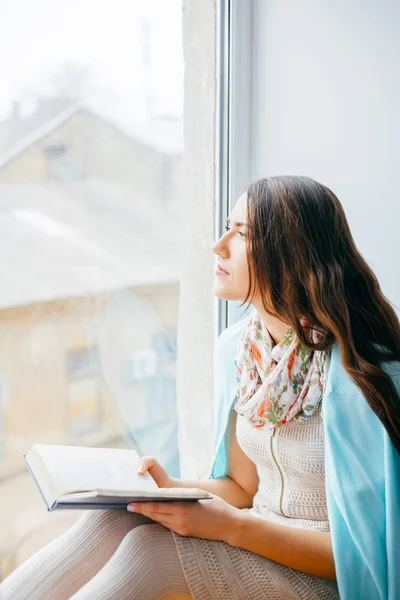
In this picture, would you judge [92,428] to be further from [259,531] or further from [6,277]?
[259,531]

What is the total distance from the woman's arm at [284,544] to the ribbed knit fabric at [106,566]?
0.12 metres

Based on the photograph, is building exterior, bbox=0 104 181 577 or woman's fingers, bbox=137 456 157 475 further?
building exterior, bbox=0 104 181 577

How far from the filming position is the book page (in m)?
1.04

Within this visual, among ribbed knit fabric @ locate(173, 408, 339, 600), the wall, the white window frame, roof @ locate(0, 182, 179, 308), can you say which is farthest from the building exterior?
ribbed knit fabric @ locate(173, 408, 339, 600)

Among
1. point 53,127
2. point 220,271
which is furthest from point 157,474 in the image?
point 53,127

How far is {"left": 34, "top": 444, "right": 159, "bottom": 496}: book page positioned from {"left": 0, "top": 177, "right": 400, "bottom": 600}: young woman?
0.04 meters

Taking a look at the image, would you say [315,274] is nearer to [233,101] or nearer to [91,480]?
[91,480]

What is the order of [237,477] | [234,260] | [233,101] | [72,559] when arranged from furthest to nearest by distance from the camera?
1. [233,101]
2. [237,477]
3. [234,260]
4. [72,559]

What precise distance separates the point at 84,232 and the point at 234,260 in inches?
16.2

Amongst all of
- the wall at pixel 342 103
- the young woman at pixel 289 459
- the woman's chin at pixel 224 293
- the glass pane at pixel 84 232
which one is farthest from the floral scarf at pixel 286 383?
the glass pane at pixel 84 232

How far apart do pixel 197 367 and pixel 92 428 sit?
0.30m

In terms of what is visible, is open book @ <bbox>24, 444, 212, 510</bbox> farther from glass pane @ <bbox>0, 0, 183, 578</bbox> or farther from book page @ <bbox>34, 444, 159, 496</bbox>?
glass pane @ <bbox>0, 0, 183, 578</bbox>

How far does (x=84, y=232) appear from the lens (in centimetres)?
150

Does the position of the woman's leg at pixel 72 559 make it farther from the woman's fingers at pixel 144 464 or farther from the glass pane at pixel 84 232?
the glass pane at pixel 84 232
